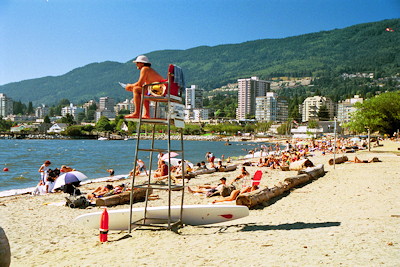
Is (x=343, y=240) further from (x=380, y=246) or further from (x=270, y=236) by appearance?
(x=270, y=236)

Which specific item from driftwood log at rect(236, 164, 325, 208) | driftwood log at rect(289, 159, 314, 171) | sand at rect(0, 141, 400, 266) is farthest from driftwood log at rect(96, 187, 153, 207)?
driftwood log at rect(289, 159, 314, 171)

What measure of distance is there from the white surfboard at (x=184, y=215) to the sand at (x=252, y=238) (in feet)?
0.69

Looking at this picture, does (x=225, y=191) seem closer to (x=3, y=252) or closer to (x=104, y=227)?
(x=104, y=227)

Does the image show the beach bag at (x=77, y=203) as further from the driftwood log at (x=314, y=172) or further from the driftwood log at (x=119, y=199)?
the driftwood log at (x=314, y=172)

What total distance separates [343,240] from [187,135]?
6372 inches

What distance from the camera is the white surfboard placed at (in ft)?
27.7

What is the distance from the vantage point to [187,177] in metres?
19.1

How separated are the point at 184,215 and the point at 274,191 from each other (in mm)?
4171

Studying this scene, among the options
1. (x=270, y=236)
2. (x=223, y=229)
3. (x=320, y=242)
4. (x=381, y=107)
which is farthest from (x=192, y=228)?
(x=381, y=107)

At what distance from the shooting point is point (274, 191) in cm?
1182

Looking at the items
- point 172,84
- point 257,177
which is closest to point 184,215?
point 172,84

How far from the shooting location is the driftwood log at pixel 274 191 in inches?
404

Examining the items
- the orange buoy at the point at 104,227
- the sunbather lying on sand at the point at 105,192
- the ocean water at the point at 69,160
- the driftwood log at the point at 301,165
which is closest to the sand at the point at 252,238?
the orange buoy at the point at 104,227

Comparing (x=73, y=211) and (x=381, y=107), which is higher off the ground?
(x=381, y=107)
